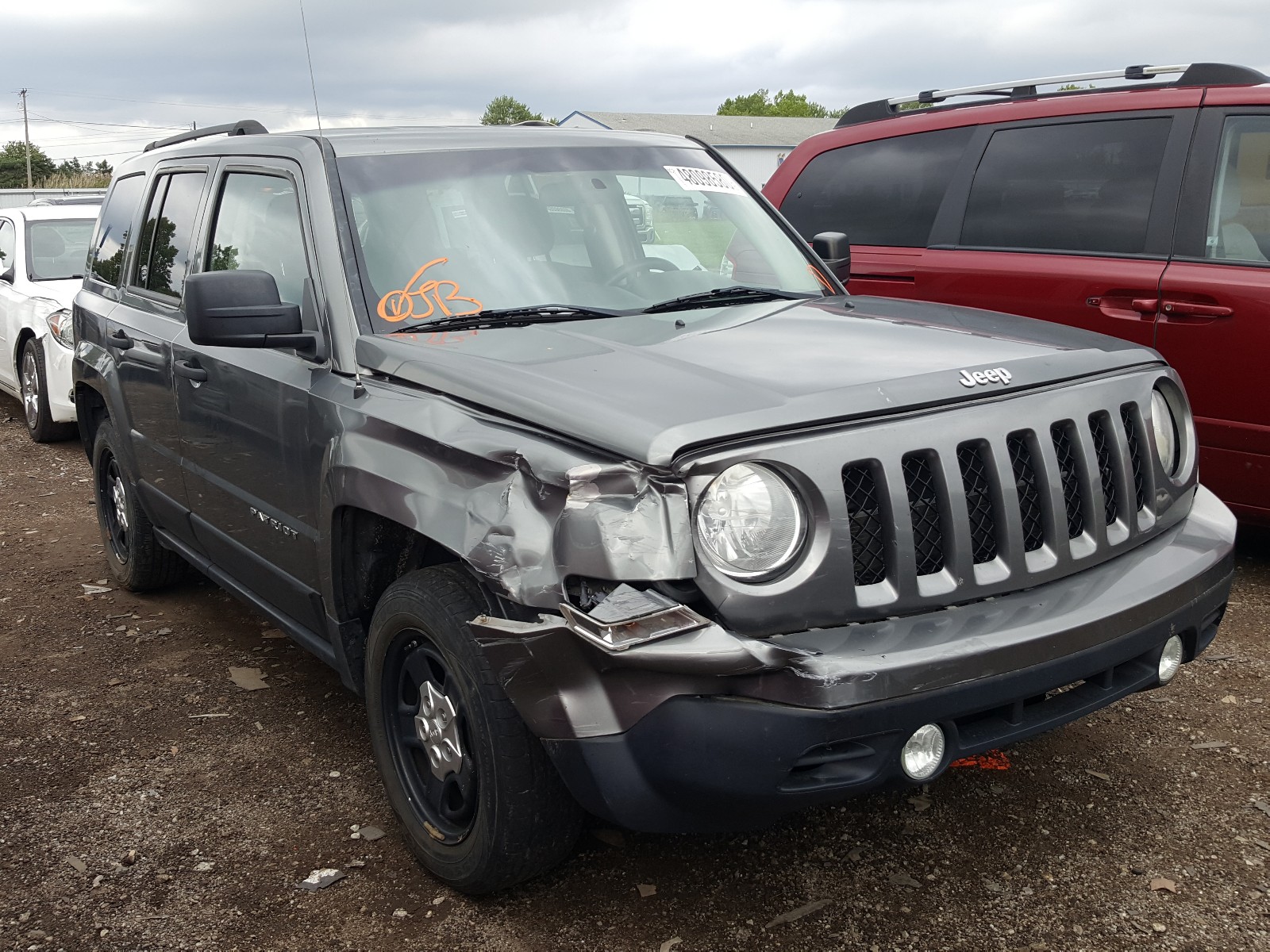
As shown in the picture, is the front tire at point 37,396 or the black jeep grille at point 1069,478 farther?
the front tire at point 37,396

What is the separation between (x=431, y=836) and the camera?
9.40ft

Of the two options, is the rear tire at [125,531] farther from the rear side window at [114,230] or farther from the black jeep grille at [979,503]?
the black jeep grille at [979,503]

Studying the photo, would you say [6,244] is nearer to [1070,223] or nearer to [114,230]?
[114,230]

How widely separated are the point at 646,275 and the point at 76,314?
3079 millimetres

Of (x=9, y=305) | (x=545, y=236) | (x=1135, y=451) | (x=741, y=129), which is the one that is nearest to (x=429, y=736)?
(x=545, y=236)

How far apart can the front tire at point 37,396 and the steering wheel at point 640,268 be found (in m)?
6.62

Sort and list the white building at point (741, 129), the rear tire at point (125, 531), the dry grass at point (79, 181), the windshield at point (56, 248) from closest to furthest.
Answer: the rear tire at point (125, 531)
the windshield at point (56, 248)
the dry grass at point (79, 181)
the white building at point (741, 129)

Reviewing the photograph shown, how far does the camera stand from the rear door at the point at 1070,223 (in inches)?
190

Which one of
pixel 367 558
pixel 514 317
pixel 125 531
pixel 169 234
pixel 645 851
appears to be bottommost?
pixel 645 851

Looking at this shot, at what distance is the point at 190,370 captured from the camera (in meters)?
3.90

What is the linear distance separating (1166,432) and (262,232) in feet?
8.69

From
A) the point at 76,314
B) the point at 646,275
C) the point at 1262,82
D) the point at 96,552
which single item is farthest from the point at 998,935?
the point at 96,552

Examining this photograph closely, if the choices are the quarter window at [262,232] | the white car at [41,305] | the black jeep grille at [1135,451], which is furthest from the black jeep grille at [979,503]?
the white car at [41,305]

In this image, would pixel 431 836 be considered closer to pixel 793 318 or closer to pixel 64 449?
pixel 793 318
